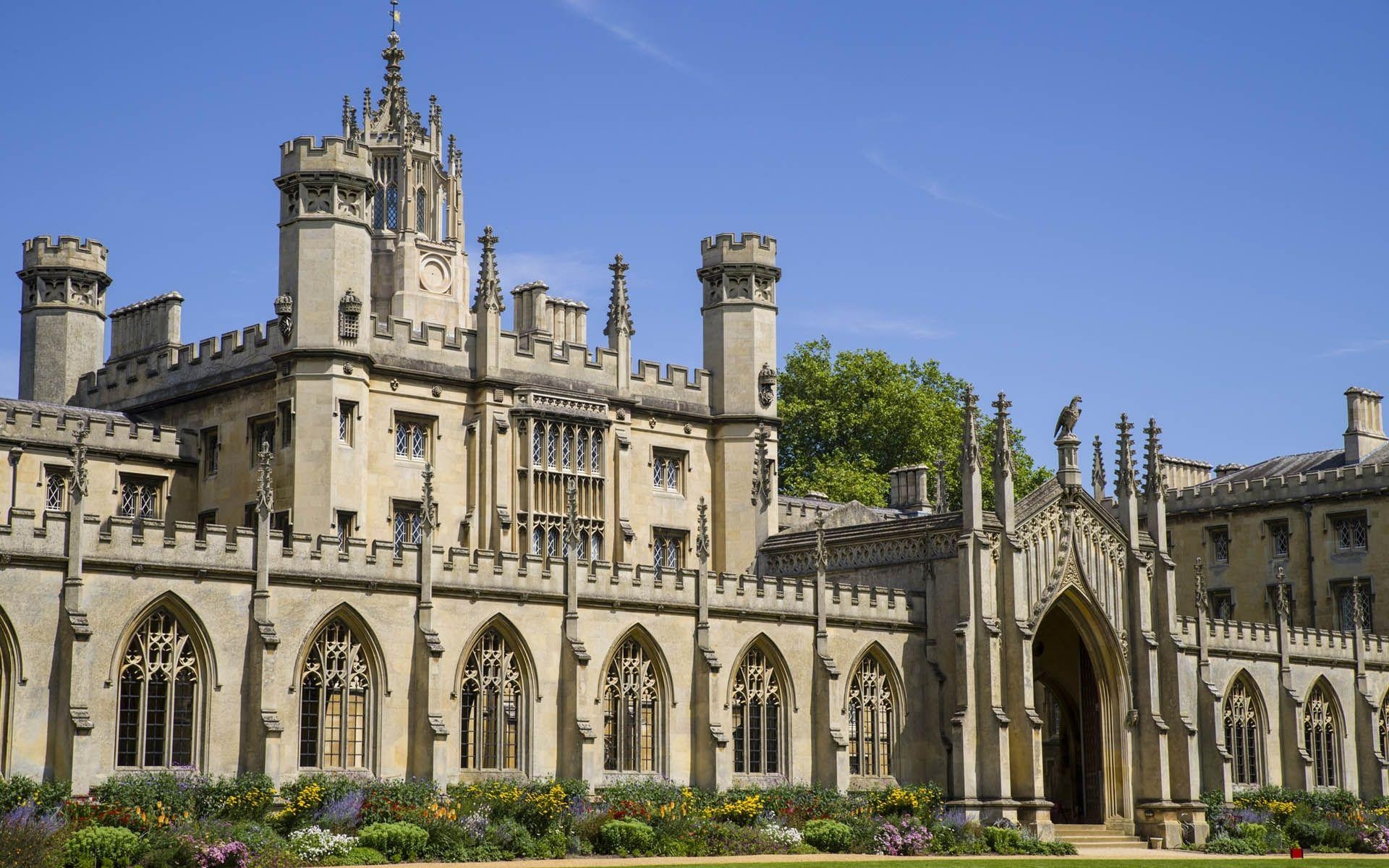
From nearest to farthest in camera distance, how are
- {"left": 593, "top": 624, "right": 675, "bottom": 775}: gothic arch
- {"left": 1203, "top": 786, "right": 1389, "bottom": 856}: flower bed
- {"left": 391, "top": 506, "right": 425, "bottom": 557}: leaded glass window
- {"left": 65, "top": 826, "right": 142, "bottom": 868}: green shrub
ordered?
1. {"left": 65, "top": 826, "right": 142, "bottom": 868}: green shrub
2. {"left": 593, "top": 624, "right": 675, "bottom": 775}: gothic arch
3. {"left": 391, "top": 506, "right": 425, "bottom": 557}: leaded glass window
4. {"left": 1203, "top": 786, "right": 1389, "bottom": 856}: flower bed

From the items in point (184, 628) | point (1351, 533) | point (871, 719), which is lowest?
point (871, 719)

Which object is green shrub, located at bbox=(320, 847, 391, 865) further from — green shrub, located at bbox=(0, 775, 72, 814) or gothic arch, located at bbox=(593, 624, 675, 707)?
gothic arch, located at bbox=(593, 624, 675, 707)

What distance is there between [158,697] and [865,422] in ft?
140

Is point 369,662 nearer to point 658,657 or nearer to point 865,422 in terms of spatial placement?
point 658,657

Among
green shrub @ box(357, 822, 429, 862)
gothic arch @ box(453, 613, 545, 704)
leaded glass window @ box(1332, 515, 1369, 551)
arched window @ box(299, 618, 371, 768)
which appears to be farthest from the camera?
leaded glass window @ box(1332, 515, 1369, 551)

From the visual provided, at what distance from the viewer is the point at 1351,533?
59.6 m

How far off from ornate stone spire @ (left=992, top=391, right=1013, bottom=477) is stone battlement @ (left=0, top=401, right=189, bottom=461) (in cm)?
1904

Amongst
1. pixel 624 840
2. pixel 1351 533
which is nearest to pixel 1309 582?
pixel 1351 533

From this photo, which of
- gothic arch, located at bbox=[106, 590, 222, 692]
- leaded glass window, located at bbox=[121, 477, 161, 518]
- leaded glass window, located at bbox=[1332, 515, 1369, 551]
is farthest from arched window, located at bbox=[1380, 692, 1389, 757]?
gothic arch, located at bbox=[106, 590, 222, 692]

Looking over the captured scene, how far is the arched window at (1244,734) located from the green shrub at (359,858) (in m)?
28.5

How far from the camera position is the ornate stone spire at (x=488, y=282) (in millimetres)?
46219

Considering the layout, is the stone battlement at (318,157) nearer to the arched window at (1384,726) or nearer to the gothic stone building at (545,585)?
Result: the gothic stone building at (545,585)

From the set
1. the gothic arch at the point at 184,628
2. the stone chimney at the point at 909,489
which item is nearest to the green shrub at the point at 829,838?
the gothic arch at the point at 184,628

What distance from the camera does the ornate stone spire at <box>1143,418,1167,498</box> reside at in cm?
4891
